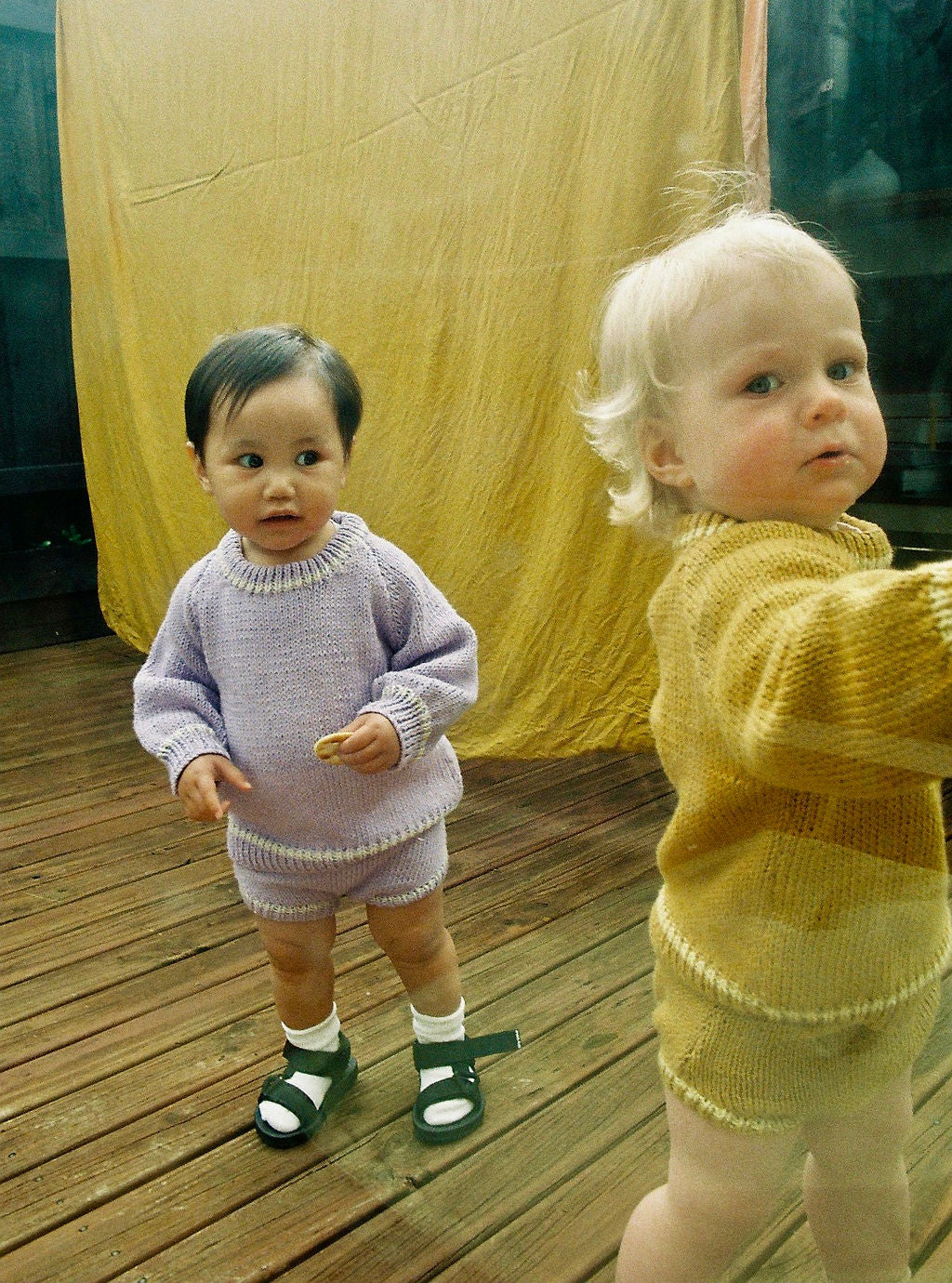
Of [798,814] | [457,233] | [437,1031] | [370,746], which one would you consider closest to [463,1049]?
[437,1031]

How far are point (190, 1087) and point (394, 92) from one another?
1.11 m

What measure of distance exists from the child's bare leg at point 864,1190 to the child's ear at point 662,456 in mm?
288

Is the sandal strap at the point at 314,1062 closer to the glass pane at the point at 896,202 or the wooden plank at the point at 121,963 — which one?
the wooden plank at the point at 121,963

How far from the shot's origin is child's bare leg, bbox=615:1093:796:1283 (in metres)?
0.59

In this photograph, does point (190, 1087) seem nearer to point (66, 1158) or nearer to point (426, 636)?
point (66, 1158)

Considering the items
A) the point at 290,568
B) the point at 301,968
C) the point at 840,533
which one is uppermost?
the point at 840,533

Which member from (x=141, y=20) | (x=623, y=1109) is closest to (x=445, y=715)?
(x=623, y=1109)

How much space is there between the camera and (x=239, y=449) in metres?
0.88

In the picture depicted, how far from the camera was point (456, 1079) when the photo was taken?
3.22ft

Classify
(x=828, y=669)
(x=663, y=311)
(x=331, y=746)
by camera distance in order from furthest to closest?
(x=331, y=746) → (x=663, y=311) → (x=828, y=669)

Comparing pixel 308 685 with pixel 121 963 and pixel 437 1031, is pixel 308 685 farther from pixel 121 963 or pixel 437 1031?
pixel 121 963

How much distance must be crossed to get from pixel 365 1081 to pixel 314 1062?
5cm

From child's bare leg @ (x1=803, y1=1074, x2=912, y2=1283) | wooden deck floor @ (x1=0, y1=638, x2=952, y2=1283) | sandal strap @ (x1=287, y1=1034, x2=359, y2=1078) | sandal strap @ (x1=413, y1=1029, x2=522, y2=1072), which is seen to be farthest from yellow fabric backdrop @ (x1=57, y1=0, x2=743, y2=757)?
child's bare leg @ (x1=803, y1=1074, x2=912, y2=1283)

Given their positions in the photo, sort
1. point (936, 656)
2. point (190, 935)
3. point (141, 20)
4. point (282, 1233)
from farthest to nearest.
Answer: point (141, 20) → point (190, 935) → point (282, 1233) → point (936, 656)
